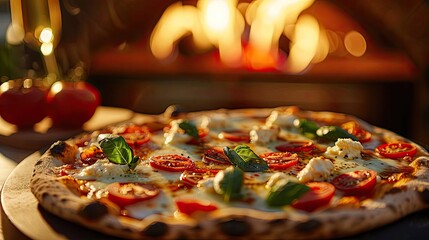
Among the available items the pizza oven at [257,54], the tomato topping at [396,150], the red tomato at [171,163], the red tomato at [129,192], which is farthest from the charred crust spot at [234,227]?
the pizza oven at [257,54]

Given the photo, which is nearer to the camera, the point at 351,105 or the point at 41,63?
the point at 351,105

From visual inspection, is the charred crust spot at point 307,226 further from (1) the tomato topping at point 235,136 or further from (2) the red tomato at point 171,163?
(1) the tomato topping at point 235,136

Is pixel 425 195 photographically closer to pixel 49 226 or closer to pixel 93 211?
pixel 93 211

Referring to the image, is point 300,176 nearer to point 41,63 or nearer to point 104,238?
point 104,238

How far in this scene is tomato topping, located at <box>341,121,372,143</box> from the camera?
241 cm

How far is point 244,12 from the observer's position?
4480 mm

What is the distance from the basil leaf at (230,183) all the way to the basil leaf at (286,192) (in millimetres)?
101

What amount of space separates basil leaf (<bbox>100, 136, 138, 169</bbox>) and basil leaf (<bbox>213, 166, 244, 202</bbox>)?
38 cm

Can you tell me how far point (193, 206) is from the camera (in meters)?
1.62

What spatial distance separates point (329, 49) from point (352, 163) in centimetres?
242

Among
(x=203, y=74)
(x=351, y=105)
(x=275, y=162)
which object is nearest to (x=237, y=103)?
(x=203, y=74)

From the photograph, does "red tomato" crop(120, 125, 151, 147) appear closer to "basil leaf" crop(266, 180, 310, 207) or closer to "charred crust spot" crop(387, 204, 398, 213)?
"basil leaf" crop(266, 180, 310, 207)

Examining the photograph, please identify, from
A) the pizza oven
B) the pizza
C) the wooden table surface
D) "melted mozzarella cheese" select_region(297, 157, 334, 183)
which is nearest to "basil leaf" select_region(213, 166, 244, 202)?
the pizza

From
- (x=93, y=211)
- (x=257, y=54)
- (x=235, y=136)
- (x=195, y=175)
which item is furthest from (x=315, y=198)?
(x=257, y=54)
